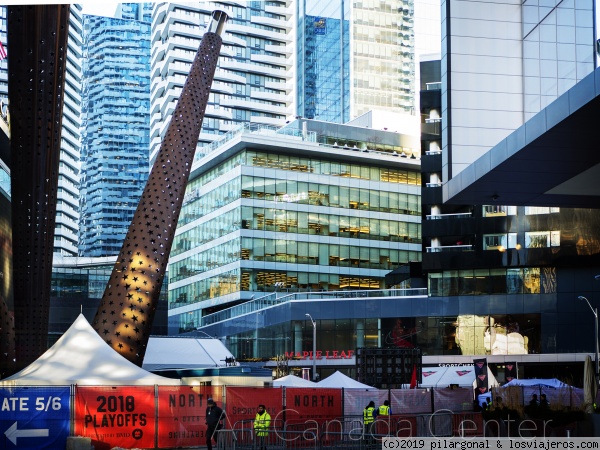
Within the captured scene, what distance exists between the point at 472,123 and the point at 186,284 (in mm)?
88180

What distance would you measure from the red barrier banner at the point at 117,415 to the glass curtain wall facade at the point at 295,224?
7997 cm

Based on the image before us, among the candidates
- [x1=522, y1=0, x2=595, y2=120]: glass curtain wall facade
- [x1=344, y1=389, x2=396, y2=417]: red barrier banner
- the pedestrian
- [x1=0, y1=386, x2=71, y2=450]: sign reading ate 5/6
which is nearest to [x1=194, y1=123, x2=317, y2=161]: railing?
[x1=522, y1=0, x2=595, y2=120]: glass curtain wall facade

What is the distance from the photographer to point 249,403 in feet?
95.7

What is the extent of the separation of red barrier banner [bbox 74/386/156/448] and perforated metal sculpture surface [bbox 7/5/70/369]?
4021 millimetres

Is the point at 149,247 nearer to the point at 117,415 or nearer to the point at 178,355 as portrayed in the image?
the point at 117,415

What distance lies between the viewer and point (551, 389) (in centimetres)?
3394

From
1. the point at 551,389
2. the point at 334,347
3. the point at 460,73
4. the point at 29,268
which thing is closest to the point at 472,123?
the point at 460,73

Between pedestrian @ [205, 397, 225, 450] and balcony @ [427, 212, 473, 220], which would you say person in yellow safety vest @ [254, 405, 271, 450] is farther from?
balcony @ [427, 212, 473, 220]

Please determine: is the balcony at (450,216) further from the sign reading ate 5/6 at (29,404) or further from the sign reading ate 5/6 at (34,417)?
the sign reading ate 5/6 at (29,404)

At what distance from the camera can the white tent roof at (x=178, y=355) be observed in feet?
148

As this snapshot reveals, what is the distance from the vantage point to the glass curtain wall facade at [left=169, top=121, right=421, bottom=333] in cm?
10781

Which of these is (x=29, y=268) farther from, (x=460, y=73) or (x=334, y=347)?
(x=334, y=347)

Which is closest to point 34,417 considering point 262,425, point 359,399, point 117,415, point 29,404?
point 29,404

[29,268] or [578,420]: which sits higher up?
[29,268]
